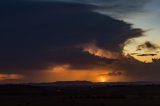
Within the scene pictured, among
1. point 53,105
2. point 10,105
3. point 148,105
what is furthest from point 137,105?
point 10,105

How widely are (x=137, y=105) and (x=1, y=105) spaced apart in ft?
76.7

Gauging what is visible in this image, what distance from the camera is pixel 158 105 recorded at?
83.2 meters

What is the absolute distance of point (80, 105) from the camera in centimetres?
8462

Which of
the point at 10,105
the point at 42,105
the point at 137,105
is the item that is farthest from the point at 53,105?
the point at 137,105

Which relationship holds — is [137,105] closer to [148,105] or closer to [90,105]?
[148,105]

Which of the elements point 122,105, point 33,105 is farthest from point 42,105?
point 122,105

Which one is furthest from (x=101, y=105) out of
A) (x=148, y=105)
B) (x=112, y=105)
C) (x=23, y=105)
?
(x=23, y=105)

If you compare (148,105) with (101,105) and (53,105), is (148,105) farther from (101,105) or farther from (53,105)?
(53,105)

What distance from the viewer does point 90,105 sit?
8625 cm

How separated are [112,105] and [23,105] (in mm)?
15370

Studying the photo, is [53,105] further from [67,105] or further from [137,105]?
[137,105]

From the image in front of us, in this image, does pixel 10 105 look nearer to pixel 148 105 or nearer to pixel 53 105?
pixel 53 105

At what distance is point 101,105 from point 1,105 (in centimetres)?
1725

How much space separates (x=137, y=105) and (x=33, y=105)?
17761 mm
